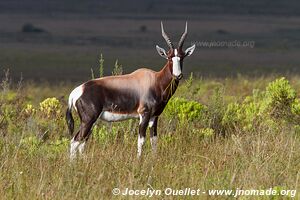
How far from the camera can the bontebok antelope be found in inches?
509

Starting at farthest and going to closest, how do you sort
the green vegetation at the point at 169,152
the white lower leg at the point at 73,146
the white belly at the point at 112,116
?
the white belly at the point at 112,116, the white lower leg at the point at 73,146, the green vegetation at the point at 169,152

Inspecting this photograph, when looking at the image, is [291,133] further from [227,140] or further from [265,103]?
[265,103]

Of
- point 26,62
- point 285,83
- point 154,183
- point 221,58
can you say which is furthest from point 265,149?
point 221,58

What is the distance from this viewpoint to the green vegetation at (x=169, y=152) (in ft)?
37.5

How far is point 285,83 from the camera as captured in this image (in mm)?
15375

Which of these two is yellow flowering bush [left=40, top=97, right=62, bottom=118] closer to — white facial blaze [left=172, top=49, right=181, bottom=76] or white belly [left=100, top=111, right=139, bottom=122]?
white belly [left=100, top=111, right=139, bottom=122]

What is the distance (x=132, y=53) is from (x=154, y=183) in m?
43.1

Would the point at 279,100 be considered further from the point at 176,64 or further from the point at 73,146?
the point at 73,146

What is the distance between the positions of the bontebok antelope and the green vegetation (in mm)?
275

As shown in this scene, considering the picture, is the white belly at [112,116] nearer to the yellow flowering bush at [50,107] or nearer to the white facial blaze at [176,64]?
the white facial blaze at [176,64]

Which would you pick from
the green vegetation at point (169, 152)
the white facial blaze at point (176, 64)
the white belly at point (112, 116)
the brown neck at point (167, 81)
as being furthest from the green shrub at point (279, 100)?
the white belly at point (112, 116)

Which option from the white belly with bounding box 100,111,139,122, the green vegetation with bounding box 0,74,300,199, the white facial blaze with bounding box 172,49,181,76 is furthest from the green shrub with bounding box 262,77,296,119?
the white belly with bounding box 100,111,139,122

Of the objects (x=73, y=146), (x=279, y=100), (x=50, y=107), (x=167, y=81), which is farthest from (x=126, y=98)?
(x=279, y=100)

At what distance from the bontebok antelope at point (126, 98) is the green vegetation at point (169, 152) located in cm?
28
